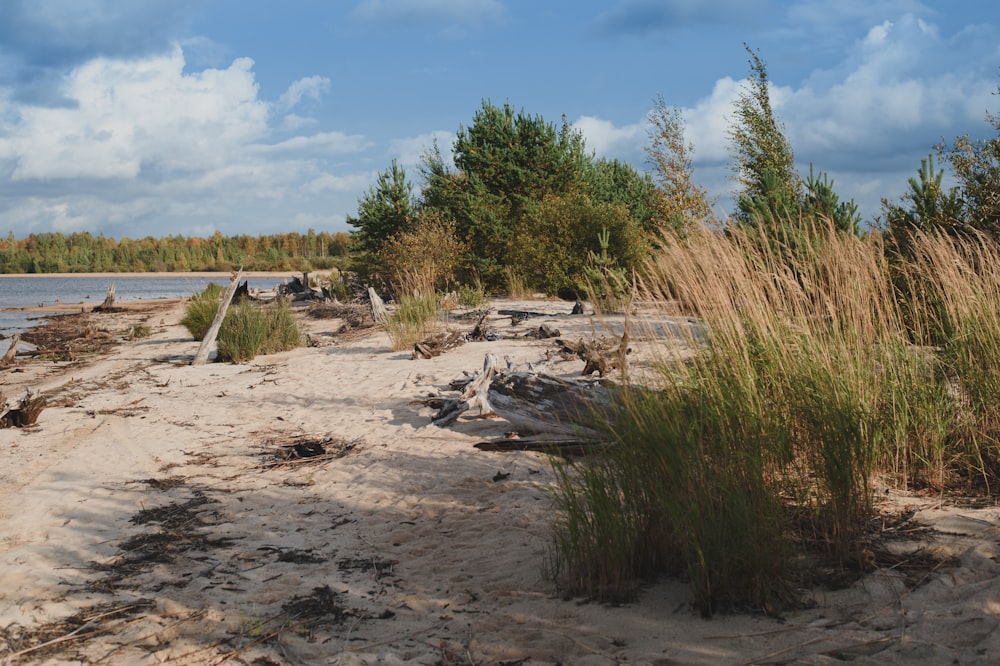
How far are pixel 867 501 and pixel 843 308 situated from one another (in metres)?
1.43

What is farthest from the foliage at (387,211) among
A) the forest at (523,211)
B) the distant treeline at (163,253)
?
the distant treeline at (163,253)

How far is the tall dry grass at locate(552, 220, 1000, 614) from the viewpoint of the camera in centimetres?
346

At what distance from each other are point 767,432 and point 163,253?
3886 inches

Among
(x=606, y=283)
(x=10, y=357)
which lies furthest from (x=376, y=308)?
(x=606, y=283)

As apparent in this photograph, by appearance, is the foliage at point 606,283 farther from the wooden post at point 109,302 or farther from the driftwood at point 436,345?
the wooden post at point 109,302

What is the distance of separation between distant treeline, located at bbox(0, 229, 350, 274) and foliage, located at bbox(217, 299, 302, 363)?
61405 millimetres

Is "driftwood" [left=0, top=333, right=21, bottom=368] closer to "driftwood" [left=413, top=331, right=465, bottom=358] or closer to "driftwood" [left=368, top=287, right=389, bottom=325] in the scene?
"driftwood" [left=368, top=287, right=389, bottom=325]

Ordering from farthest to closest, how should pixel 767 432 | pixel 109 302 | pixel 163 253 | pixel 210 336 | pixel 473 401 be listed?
pixel 163 253 < pixel 109 302 < pixel 210 336 < pixel 473 401 < pixel 767 432

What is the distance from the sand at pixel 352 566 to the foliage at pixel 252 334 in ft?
15.8

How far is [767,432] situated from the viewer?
13.0 feet

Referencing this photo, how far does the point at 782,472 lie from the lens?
3.83 metres

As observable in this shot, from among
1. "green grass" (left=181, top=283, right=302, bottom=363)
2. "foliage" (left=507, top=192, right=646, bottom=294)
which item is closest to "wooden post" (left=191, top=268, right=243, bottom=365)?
"green grass" (left=181, top=283, right=302, bottom=363)

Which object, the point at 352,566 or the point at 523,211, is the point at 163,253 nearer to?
the point at 523,211

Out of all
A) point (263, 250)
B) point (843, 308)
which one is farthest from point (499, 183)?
point (263, 250)
